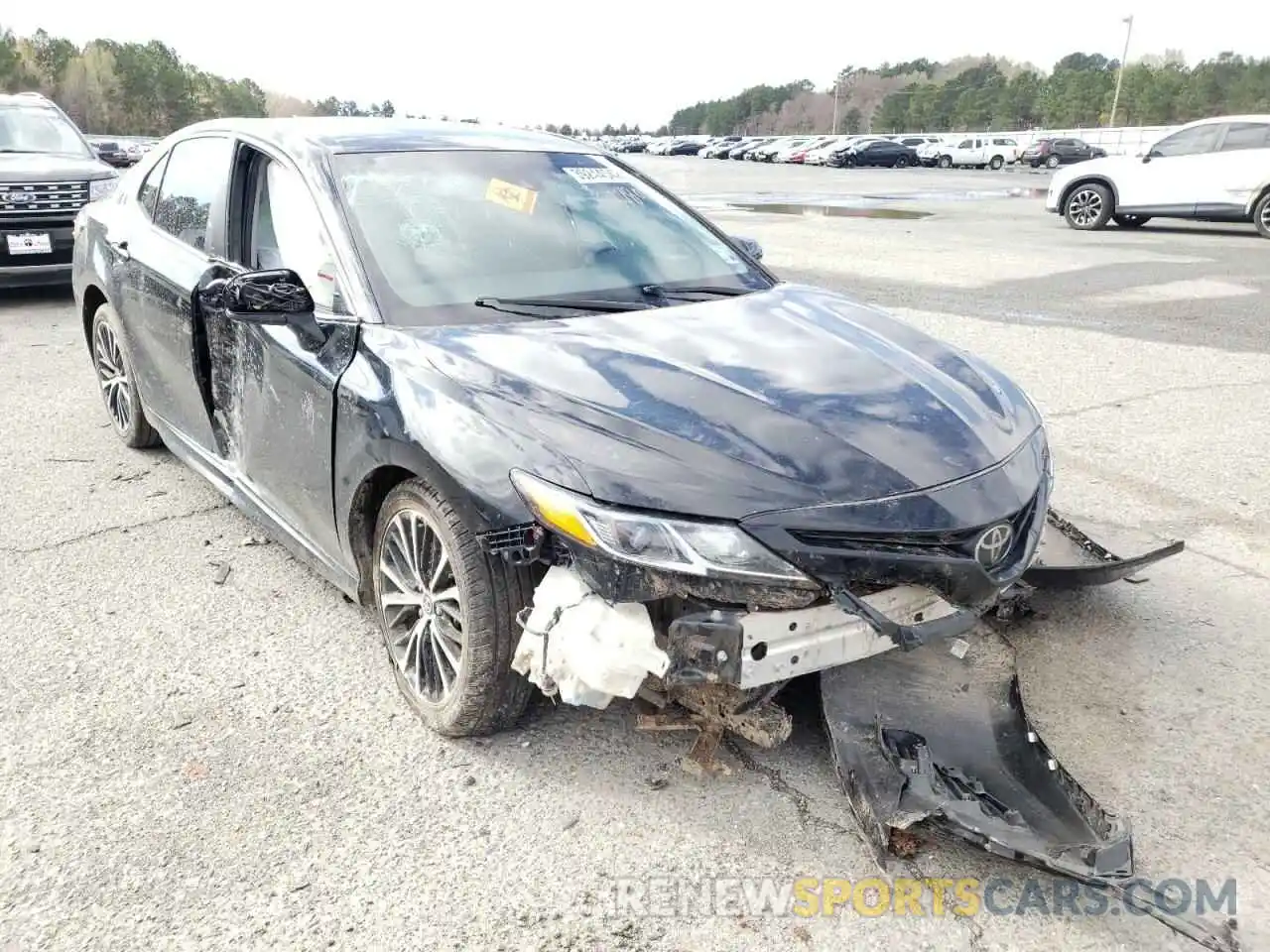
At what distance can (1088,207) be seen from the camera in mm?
16047

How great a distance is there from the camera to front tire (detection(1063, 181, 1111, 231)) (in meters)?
15.8

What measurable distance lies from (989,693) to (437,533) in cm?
159

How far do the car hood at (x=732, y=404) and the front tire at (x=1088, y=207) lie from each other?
14.4m

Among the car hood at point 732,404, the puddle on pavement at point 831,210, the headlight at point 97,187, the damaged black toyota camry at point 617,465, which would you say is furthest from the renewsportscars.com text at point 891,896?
the puddle on pavement at point 831,210

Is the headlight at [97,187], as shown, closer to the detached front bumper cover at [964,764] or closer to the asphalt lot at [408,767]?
the asphalt lot at [408,767]

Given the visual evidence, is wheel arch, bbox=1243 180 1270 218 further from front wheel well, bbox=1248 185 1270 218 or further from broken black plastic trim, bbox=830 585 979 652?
broken black plastic trim, bbox=830 585 979 652

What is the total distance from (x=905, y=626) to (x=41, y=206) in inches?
370

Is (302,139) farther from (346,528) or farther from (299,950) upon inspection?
(299,950)

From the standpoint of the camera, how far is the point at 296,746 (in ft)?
9.47

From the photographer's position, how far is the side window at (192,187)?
3984mm

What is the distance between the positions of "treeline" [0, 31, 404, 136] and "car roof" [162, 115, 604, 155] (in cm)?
9019

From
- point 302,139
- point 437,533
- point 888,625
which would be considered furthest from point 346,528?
point 888,625

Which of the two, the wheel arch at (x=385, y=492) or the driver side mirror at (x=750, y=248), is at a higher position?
the driver side mirror at (x=750, y=248)

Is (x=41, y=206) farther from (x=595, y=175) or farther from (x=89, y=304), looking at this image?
(x=595, y=175)
